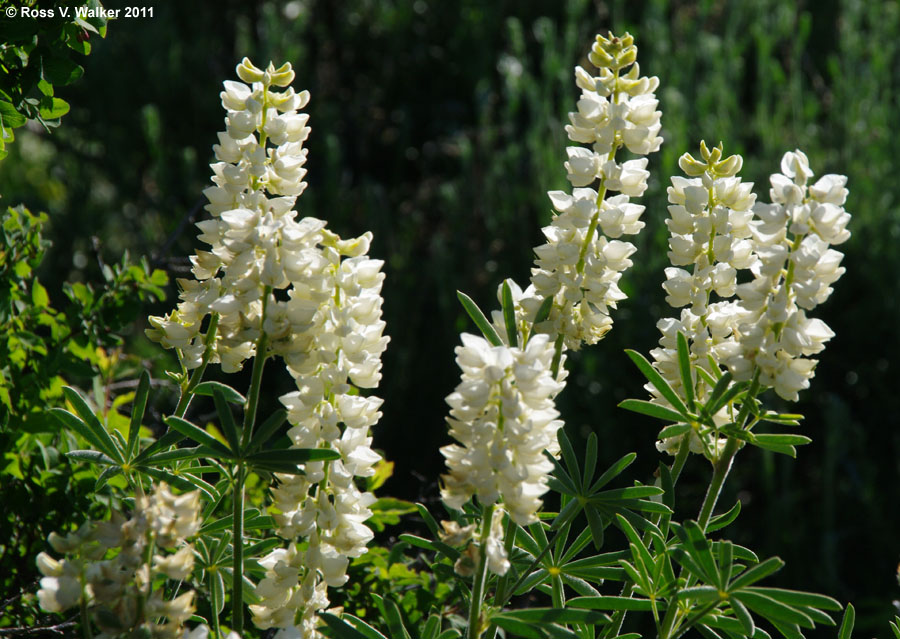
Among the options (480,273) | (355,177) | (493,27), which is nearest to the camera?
(480,273)

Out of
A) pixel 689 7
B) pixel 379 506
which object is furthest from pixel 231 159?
pixel 689 7

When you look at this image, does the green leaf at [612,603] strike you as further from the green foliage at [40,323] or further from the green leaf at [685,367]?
the green foliage at [40,323]

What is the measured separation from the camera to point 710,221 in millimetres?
1243

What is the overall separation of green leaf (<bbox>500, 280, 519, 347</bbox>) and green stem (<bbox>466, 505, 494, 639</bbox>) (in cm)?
25

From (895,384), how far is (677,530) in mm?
2750

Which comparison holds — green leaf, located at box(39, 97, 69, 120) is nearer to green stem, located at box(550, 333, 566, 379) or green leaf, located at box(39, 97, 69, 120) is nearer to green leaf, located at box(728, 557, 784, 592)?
green stem, located at box(550, 333, 566, 379)

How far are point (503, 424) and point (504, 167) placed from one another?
3143mm

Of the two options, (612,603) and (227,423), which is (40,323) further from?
(612,603)

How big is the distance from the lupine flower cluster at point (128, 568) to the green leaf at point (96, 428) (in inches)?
12.2

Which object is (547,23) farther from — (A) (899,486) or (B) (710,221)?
(B) (710,221)

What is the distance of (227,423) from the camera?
1111 mm

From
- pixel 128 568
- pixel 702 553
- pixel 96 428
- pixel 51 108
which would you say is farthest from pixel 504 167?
pixel 128 568

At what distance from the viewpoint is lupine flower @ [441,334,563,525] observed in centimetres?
93

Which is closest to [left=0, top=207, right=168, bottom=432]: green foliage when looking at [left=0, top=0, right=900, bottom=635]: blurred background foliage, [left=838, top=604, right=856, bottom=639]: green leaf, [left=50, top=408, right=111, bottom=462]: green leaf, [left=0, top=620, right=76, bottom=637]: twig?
[left=0, top=0, right=900, bottom=635]: blurred background foliage
